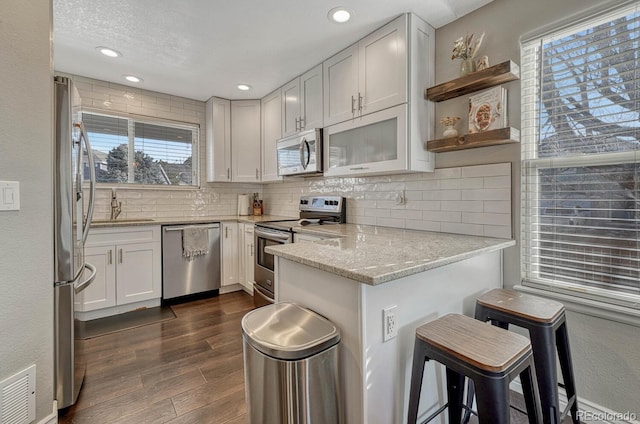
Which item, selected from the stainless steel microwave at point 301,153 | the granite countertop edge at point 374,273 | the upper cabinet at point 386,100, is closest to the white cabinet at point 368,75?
the upper cabinet at point 386,100

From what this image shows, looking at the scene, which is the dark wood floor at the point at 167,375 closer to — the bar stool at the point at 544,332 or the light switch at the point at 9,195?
the light switch at the point at 9,195

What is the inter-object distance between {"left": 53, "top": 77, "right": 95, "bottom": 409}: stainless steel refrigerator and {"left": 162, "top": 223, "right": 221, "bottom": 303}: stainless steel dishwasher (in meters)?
1.42

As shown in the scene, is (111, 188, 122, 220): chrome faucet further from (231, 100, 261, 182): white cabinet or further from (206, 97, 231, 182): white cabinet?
(231, 100, 261, 182): white cabinet

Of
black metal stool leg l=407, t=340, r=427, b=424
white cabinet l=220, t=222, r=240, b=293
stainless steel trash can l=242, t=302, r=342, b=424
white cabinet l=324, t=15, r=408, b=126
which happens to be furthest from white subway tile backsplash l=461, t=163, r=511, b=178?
white cabinet l=220, t=222, r=240, b=293

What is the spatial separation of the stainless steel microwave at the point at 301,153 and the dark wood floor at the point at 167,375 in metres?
1.63

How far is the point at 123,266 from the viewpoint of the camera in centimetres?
293

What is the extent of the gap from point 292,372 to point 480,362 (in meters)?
0.60

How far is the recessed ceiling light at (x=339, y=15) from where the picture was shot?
1.99m

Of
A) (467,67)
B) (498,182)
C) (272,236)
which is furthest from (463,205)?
(272,236)

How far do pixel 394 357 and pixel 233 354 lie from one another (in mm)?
1485

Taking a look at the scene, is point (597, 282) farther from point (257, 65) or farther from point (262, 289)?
point (257, 65)

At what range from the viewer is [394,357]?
1.17 meters

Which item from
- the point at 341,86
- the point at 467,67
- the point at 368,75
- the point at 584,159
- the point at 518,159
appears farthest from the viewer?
the point at 341,86

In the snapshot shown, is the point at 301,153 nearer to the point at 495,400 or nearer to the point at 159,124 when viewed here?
the point at 159,124
